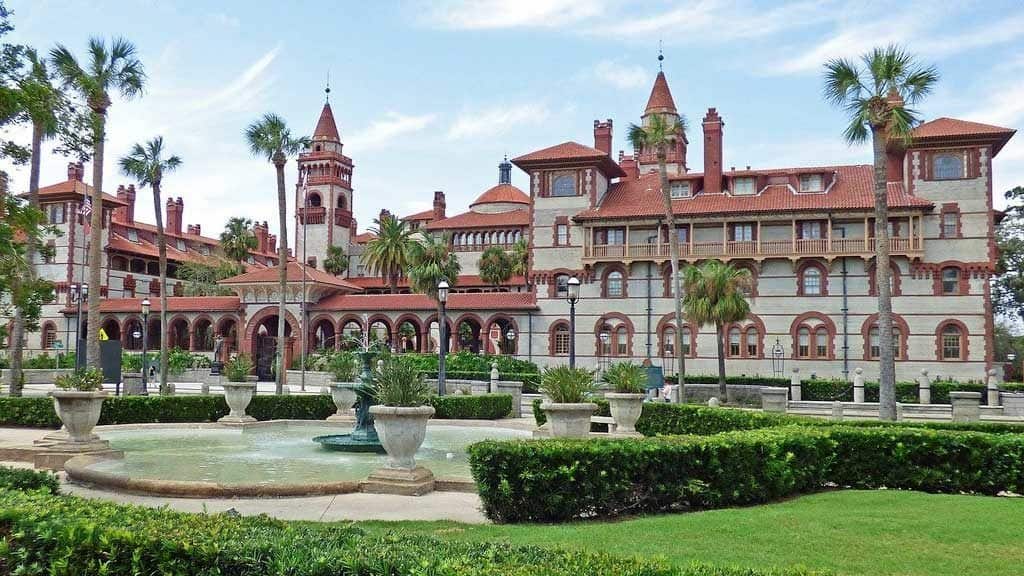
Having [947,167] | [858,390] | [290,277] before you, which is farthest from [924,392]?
[290,277]

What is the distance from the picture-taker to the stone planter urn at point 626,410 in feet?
54.3

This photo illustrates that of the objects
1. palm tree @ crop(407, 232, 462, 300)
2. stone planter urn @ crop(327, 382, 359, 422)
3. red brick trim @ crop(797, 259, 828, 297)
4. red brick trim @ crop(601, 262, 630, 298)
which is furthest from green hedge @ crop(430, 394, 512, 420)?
red brick trim @ crop(797, 259, 828, 297)

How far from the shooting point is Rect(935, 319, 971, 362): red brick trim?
132 feet

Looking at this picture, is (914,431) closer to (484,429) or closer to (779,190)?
(484,429)

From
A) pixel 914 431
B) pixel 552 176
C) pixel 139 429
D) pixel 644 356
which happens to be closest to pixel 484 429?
pixel 139 429

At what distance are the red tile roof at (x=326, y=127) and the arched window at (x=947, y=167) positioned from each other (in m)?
57.1

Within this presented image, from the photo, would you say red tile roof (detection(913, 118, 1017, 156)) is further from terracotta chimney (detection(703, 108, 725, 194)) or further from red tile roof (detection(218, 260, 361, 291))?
red tile roof (detection(218, 260, 361, 291))

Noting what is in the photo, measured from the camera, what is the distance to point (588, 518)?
950 centimetres

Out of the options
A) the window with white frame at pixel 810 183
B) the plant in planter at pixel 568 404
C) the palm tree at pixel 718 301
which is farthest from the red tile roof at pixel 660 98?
the plant in planter at pixel 568 404

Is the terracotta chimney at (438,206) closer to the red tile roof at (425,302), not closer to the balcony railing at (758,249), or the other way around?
the red tile roof at (425,302)

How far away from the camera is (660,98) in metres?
68.0

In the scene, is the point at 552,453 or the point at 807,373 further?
the point at 807,373

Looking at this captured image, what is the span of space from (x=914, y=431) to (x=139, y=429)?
16903 millimetres

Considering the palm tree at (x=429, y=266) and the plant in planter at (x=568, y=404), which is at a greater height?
the palm tree at (x=429, y=266)
